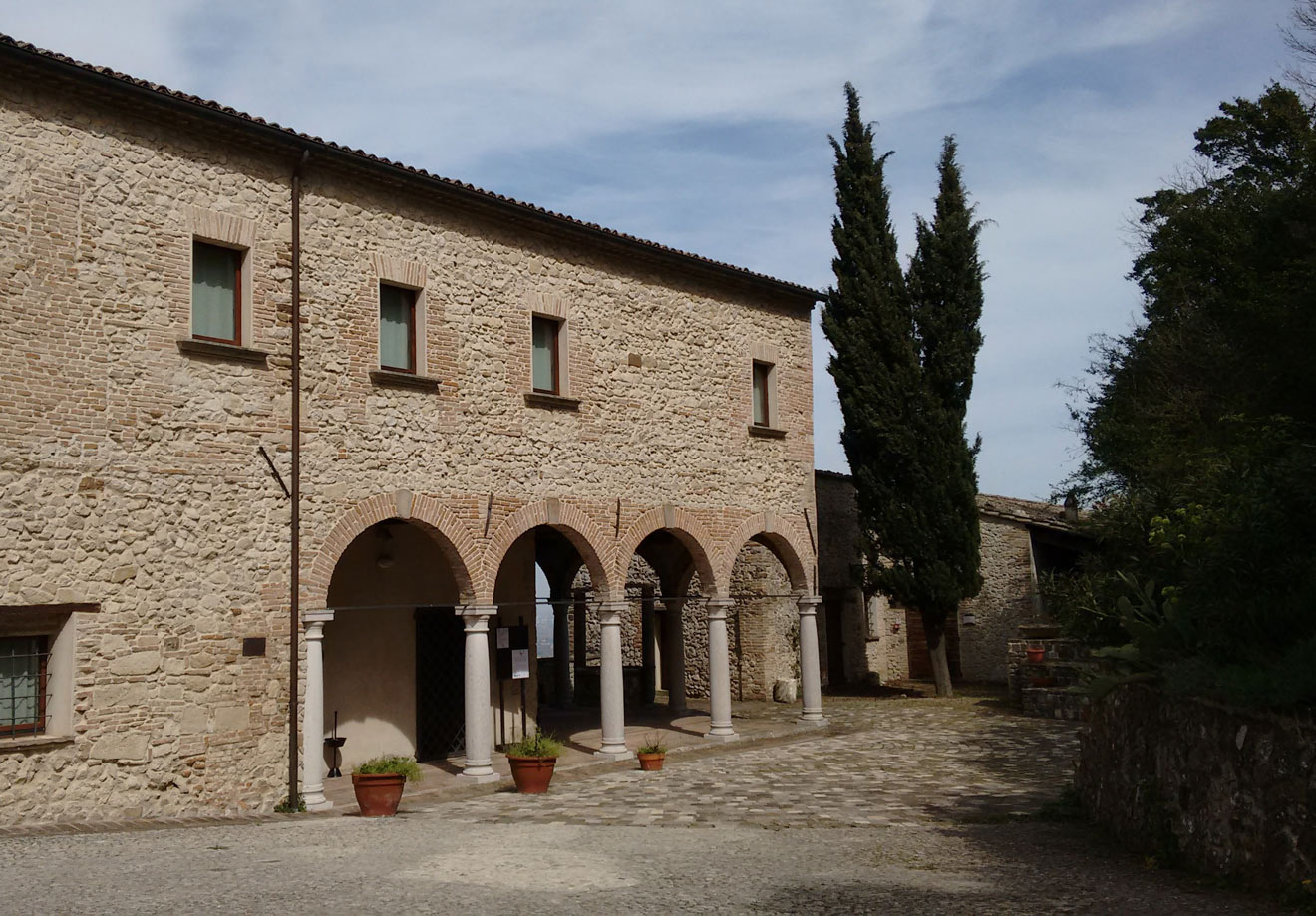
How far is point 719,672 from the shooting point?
58.4ft

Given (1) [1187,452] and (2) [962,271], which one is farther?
(2) [962,271]

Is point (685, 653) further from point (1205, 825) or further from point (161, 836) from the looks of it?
point (1205, 825)

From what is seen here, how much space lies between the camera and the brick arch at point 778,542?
59.6ft

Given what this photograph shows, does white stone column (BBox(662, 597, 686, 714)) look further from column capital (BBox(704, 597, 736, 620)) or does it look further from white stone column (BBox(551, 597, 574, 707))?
white stone column (BBox(551, 597, 574, 707))

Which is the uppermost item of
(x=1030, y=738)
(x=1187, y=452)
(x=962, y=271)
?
(x=962, y=271)

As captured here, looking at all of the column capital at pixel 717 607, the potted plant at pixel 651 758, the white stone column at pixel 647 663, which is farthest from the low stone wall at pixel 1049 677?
the potted plant at pixel 651 758

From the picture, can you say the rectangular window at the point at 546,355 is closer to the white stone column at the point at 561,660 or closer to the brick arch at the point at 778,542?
the brick arch at the point at 778,542

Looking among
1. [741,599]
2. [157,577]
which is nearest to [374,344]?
[157,577]

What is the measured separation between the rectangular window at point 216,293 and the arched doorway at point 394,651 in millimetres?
3208

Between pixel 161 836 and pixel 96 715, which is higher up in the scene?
pixel 96 715

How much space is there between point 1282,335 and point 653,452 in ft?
27.3

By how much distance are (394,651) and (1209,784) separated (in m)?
10.6

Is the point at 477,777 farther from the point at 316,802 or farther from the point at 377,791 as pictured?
the point at 377,791

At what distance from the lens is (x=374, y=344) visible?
1360 cm
